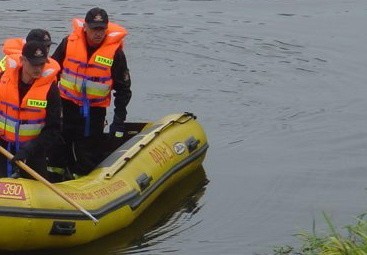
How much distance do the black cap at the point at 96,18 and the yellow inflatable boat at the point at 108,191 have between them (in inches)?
47.6

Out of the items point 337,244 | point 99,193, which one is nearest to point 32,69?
point 99,193

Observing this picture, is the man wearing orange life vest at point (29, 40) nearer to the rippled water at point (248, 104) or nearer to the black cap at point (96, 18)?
the black cap at point (96, 18)

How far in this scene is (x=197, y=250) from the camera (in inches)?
338

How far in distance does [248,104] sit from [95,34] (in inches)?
168

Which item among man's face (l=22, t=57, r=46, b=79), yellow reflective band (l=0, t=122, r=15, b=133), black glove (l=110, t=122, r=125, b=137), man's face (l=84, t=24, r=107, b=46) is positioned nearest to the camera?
man's face (l=22, t=57, r=46, b=79)

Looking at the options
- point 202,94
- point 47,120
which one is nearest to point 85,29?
point 47,120

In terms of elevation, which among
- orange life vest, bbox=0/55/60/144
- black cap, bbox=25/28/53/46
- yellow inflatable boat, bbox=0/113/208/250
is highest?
black cap, bbox=25/28/53/46

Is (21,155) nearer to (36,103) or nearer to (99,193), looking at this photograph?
(36,103)

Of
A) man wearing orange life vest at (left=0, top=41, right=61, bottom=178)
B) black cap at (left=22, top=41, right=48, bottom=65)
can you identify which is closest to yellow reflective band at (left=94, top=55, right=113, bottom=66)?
man wearing orange life vest at (left=0, top=41, right=61, bottom=178)

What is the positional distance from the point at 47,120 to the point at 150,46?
7.05m

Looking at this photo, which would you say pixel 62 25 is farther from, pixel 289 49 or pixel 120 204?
pixel 120 204

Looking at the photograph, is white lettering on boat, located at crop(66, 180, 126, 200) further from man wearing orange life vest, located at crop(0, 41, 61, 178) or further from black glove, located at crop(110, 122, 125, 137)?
black glove, located at crop(110, 122, 125, 137)

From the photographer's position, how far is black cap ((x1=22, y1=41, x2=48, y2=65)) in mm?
7652

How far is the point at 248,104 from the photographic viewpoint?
42.2 feet
